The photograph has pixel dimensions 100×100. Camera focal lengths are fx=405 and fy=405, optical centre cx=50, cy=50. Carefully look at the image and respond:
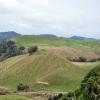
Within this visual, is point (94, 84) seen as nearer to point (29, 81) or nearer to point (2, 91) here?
point (2, 91)

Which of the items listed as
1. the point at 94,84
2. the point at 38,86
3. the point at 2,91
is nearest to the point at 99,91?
the point at 94,84

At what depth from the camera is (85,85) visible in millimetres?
87000

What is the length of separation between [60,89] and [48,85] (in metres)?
10.4

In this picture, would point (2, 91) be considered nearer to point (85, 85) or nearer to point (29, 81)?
point (29, 81)

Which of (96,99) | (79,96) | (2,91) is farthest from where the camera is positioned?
(2,91)

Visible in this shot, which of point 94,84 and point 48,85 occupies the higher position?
point 94,84

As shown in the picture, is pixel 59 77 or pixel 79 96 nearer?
pixel 79 96

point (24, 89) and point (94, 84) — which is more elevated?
point (94, 84)

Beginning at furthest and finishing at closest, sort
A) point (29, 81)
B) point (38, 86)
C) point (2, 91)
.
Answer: point (29, 81) < point (38, 86) < point (2, 91)

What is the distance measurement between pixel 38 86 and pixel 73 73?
25.4m

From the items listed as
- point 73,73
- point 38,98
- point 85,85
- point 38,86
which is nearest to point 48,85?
point 38,86

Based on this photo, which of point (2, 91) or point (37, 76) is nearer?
point (2, 91)

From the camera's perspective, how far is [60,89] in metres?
173

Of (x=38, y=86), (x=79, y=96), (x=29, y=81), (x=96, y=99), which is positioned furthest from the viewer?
(x=29, y=81)
